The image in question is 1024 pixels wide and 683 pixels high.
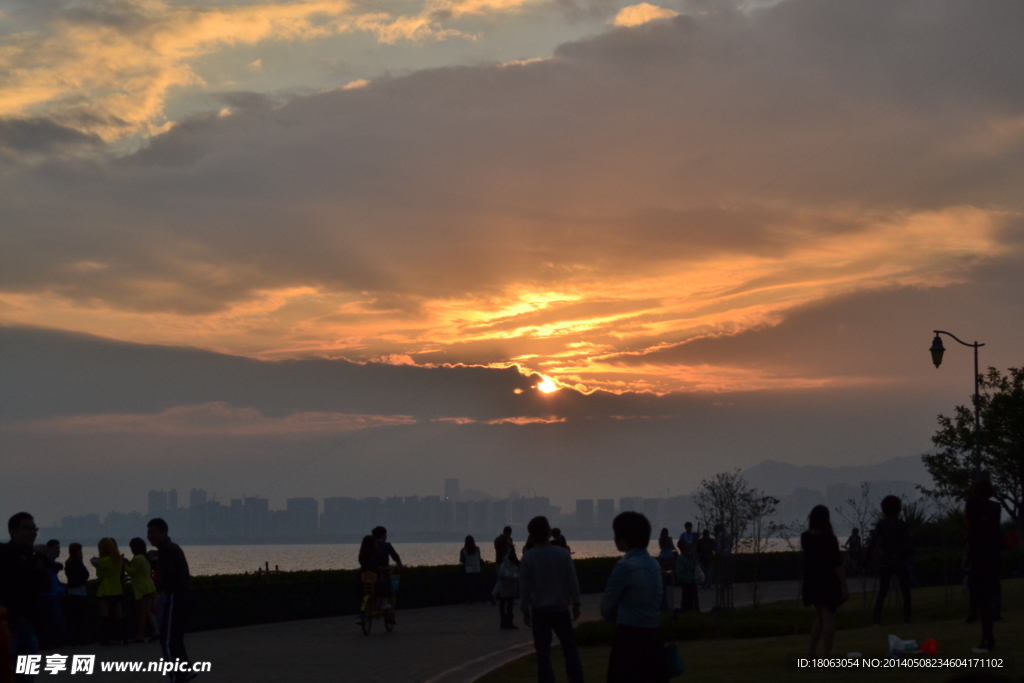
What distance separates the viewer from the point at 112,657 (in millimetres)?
17516

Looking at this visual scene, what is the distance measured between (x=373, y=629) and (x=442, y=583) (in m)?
9.11

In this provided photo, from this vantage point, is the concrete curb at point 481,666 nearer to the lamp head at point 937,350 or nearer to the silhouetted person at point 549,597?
the silhouetted person at point 549,597

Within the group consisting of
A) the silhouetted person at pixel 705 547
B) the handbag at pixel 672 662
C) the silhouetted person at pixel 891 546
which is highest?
the silhouetted person at pixel 891 546

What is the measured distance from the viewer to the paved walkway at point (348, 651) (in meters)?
14.5

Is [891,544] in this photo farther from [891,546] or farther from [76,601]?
[76,601]

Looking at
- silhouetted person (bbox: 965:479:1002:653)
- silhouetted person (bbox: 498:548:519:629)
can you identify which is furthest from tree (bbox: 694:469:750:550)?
silhouetted person (bbox: 965:479:1002:653)

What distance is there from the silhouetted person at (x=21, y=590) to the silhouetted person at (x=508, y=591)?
474 inches

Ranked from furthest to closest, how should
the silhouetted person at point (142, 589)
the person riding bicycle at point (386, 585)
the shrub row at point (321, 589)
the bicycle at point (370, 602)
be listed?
1. the shrub row at point (321, 589)
2. the person riding bicycle at point (386, 585)
3. the bicycle at point (370, 602)
4. the silhouetted person at point (142, 589)

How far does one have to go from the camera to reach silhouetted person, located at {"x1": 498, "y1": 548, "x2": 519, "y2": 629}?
2127 centimetres

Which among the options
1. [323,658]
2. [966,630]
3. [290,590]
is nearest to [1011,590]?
[966,630]

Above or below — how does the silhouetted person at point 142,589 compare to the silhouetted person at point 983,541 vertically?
below

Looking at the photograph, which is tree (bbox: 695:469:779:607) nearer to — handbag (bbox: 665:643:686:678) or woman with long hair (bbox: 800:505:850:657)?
woman with long hair (bbox: 800:505:850:657)

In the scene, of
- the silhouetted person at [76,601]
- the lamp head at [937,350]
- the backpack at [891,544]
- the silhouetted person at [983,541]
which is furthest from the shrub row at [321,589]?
the silhouetted person at [983,541]

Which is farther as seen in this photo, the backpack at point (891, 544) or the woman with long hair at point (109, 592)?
the woman with long hair at point (109, 592)
